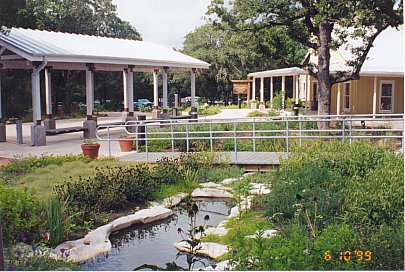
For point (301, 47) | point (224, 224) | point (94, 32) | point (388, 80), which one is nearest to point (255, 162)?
point (224, 224)

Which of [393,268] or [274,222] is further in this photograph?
[274,222]

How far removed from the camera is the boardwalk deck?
352 inches

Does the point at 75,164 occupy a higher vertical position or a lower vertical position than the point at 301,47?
lower

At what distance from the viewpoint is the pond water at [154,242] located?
504 cm

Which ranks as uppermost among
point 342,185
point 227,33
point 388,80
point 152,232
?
point 227,33

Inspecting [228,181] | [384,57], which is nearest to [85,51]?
[228,181]

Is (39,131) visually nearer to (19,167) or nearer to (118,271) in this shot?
(19,167)

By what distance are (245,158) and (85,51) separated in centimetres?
703

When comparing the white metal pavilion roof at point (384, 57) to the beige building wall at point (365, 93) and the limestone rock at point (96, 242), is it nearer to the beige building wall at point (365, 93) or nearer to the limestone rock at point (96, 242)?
the beige building wall at point (365, 93)

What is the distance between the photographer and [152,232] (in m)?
6.23

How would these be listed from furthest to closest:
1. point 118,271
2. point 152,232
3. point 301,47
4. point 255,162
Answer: point 301,47 → point 255,162 → point 152,232 → point 118,271

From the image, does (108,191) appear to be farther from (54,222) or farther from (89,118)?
(89,118)

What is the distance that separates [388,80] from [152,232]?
48.5 ft

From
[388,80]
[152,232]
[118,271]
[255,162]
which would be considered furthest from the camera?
[388,80]
